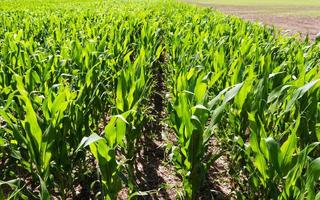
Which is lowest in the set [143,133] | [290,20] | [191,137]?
[290,20]

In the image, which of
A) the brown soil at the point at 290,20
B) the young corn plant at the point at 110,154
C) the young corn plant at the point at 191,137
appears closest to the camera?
the young corn plant at the point at 110,154

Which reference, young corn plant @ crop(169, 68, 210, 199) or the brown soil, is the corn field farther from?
the brown soil

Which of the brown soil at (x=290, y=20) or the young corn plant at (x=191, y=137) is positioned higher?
the young corn plant at (x=191, y=137)

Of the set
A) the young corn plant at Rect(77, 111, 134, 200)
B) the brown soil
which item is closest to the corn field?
the young corn plant at Rect(77, 111, 134, 200)

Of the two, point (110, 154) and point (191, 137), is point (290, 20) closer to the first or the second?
point (191, 137)

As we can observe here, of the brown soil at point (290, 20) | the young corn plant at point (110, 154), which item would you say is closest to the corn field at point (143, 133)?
the young corn plant at point (110, 154)

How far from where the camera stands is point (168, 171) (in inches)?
126

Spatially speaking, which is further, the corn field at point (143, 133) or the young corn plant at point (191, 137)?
the young corn plant at point (191, 137)

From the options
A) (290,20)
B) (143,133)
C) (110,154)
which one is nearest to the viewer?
(110,154)

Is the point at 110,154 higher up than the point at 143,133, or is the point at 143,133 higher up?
the point at 110,154

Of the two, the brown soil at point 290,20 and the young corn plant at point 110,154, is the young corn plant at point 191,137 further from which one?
the brown soil at point 290,20

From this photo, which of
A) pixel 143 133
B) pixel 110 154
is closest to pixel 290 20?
pixel 143 133

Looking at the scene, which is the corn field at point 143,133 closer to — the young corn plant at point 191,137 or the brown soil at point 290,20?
the young corn plant at point 191,137

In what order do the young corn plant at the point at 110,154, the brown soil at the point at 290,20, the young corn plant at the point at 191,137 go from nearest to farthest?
the young corn plant at the point at 110,154
the young corn plant at the point at 191,137
the brown soil at the point at 290,20
